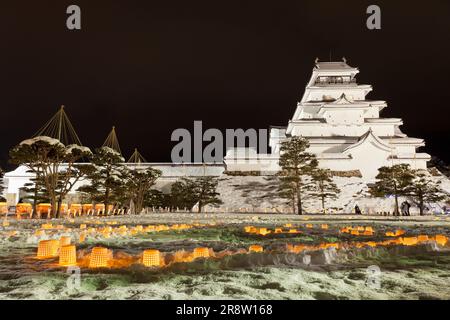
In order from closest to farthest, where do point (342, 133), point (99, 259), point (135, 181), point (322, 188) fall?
1. point (99, 259)
2. point (322, 188)
3. point (135, 181)
4. point (342, 133)

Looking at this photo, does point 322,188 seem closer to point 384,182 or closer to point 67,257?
point 384,182

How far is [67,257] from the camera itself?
493 centimetres

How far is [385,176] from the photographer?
2753 centimetres

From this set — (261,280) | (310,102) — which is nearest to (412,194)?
(310,102)

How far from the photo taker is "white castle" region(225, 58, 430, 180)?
38406 mm

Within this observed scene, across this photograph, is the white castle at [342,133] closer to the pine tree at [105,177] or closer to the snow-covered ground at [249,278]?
the pine tree at [105,177]

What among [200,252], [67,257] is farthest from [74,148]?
[200,252]

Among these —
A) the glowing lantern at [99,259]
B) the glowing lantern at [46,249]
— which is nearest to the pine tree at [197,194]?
the glowing lantern at [46,249]

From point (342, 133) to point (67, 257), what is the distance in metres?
43.0

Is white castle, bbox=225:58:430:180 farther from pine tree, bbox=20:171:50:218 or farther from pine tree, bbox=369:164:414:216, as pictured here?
pine tree, bbox=20:171:50:218

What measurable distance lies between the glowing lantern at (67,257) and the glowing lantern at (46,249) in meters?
0.94

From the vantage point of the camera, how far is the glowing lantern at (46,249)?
564 centimetres

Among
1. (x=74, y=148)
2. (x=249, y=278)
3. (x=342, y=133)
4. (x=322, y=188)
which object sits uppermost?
(x=342, y=133)
